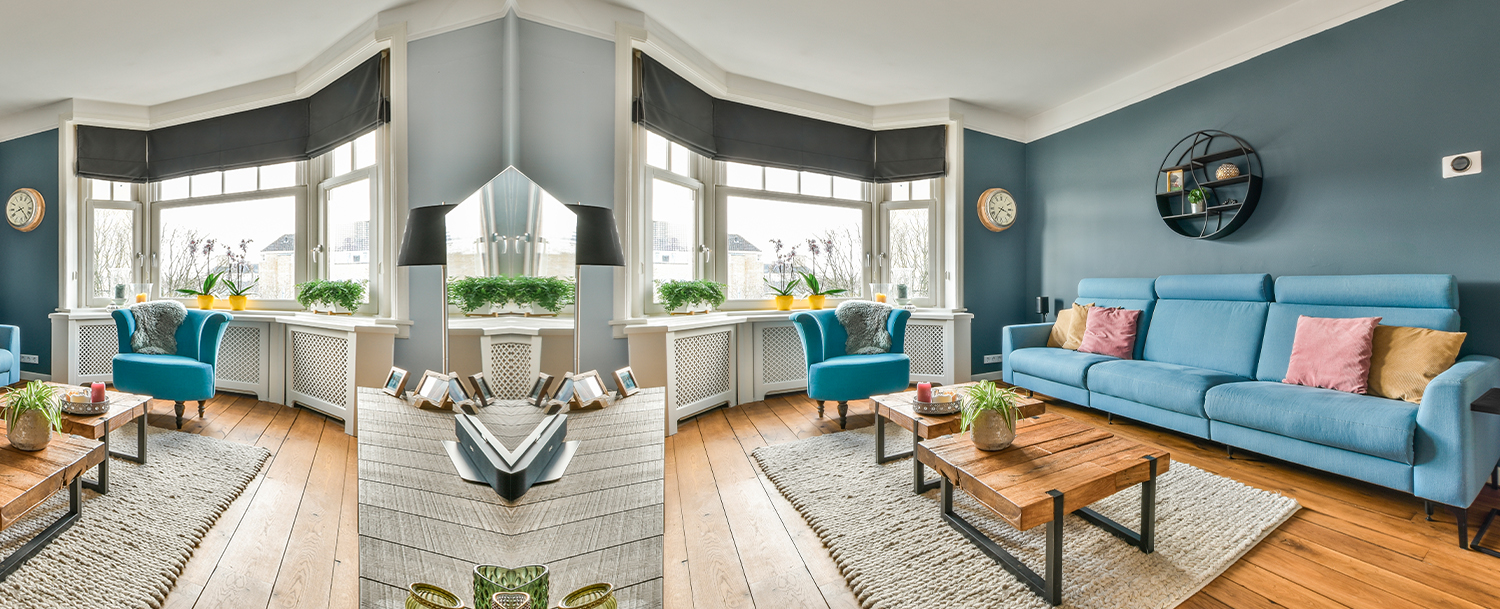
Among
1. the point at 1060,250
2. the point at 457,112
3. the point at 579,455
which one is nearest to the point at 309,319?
the point at 457,112

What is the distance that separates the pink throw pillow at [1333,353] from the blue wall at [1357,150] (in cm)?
54

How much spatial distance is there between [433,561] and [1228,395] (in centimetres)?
322

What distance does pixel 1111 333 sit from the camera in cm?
348

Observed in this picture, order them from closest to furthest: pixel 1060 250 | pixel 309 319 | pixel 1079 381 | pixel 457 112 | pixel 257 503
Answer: pixel 457 112 < pixel 257 503 < pixel 309 319 < pixel 1079 381 < pixel 1060 250

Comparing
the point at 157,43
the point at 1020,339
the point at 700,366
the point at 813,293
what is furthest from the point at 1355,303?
the point at 157,43

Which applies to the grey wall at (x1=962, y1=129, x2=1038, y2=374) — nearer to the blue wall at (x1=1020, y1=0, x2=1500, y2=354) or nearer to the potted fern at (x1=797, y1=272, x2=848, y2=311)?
the blue wall at (x1=1020, y1=0, x2=1500, y2=354)

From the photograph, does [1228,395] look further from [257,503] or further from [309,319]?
[309,319]

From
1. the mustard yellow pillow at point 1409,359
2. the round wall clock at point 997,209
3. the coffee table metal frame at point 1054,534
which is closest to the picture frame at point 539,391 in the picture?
the coffee table metal frame at point 1054,534

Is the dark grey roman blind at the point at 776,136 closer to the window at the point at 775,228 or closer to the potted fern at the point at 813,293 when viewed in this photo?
the window at the point at 775,228

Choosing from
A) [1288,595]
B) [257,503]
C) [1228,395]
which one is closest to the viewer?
[1288,595]

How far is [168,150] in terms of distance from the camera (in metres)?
3.52

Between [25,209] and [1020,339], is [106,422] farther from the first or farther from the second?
[1020,339]

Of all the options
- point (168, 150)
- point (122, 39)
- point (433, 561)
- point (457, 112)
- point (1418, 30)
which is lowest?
point (433, 561)

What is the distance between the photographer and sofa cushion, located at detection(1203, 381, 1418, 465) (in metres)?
1.94
